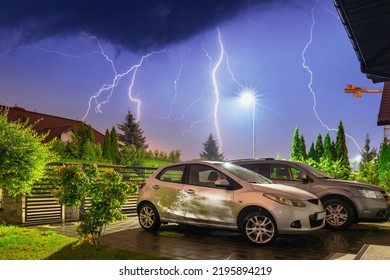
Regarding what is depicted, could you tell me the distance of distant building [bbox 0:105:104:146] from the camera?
10461 mm

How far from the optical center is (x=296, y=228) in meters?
6.53

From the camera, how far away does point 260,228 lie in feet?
21.6

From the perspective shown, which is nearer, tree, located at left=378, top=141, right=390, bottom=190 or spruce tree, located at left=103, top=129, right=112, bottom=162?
tree, located at left=378, top=141, right=390, bottom=190

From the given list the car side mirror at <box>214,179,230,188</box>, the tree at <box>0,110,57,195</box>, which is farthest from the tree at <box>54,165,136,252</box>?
the tree at <box>0,110,57,195</box>

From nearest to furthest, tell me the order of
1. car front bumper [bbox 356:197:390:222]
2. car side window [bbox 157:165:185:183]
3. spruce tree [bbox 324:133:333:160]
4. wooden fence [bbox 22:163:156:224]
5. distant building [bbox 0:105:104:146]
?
car side window [bbox 157:165:185:183]
car front bumper [bbox 356:197:390:222]
wooden fence [bbox 22:163:156:224]
distant building [bbox 0:105:104:146]
spruce tree [bbox 324:133:333:160]

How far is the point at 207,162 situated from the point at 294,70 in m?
2.73

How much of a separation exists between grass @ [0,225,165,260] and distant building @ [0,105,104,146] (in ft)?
9.69

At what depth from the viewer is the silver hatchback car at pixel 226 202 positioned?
6.57 meters

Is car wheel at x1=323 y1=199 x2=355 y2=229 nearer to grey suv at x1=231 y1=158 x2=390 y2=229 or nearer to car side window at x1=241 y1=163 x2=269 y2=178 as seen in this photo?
grey suv at x1=231 y1=158 x2=390 y2=229

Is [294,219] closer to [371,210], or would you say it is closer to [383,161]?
[371,210]

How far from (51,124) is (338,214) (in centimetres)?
886

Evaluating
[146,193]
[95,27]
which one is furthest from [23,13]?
[146,193]

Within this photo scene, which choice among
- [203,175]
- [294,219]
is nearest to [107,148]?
[203,175]
